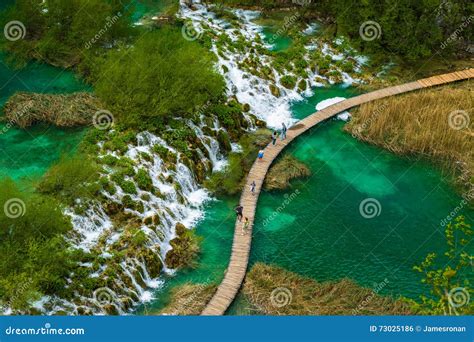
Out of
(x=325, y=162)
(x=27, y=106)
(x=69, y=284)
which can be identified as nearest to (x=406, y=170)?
(x=325, y=162)

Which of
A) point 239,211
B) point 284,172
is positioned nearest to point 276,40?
point 284,172

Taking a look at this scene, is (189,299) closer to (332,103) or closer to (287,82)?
(332,103)

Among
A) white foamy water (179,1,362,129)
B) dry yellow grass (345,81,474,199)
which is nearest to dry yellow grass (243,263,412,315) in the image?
dry yellow grass (345,81,474,199)

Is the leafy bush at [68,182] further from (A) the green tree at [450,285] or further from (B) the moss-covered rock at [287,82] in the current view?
(B) the moss-covered rock at [287,82]

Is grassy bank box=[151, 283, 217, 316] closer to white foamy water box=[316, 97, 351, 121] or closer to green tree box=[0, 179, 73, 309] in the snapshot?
green tree box=[0, 179, 73, 309]

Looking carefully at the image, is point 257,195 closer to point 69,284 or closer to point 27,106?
point 69,284

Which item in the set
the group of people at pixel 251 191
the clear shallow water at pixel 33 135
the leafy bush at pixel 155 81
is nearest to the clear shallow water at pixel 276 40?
the group of people at pixel 251 191
